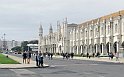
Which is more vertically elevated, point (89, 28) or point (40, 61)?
point (89, 28)

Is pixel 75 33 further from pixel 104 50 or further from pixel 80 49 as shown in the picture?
pixel 104 50

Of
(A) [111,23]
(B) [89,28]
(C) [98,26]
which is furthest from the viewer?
(B) [89,28]

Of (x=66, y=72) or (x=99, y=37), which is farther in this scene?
(x=99, y=37)

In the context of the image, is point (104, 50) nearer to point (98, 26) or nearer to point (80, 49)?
point (98, 26)

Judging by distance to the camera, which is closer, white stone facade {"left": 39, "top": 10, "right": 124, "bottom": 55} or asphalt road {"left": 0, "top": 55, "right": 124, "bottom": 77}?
asphalt road {"left": 0, "top": 55, "right": 124, "bottom": 77}

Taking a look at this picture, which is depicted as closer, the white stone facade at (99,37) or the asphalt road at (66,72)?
the asphalt road at (66,72)

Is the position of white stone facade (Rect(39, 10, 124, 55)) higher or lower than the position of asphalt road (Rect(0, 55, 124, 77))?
higher

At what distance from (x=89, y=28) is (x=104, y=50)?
20.2m

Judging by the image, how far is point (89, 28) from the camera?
123875 mm

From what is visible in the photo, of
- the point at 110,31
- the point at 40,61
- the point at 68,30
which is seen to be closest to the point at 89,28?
the point at 110,31

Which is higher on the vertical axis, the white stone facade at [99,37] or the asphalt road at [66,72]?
the white stone facade at [99,37]

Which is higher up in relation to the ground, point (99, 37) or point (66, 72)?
point (99, 37)

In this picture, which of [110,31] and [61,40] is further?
[61,40]

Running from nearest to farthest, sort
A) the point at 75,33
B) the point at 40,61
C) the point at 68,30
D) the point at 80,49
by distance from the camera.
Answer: the point at 40,61 < the point at 80,49 < the point at 75,33 < the point at 68,30
